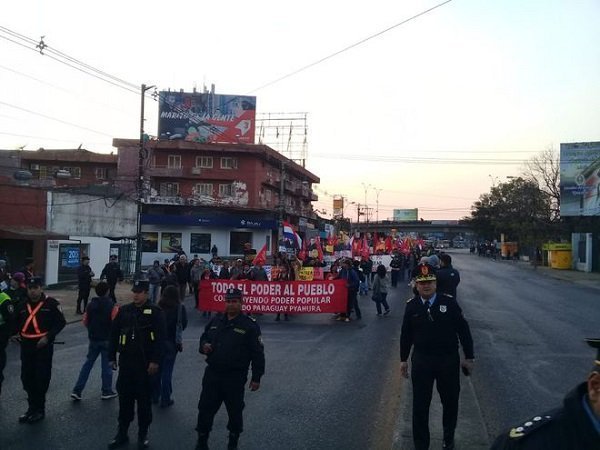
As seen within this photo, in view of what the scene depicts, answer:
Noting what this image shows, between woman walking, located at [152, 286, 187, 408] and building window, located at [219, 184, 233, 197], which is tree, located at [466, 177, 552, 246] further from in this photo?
woman walking, located at [152, 286, 187, 408]

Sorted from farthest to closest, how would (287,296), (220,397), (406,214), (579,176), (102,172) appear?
1. (406,214)
2. (102,172)
3. (579,176)
4. (287,296)
5. (220,397)

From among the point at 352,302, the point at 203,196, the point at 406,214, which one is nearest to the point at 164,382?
the point at 352,302

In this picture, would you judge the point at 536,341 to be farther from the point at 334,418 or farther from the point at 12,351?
the point at 12,351

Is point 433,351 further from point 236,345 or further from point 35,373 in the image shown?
point 35,373

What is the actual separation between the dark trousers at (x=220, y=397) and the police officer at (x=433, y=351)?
1745 mm

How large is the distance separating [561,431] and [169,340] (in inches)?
266

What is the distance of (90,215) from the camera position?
109ft

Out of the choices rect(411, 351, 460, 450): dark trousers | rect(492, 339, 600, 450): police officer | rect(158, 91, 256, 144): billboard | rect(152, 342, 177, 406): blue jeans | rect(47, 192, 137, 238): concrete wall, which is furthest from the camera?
rect(158, 91, 256, 144): billboard

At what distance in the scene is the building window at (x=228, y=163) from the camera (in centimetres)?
6284

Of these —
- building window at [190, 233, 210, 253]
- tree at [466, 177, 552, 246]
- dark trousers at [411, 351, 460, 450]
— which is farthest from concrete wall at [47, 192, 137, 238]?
tree at [466, 177, 552, 246]

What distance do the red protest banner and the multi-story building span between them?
40417 mm

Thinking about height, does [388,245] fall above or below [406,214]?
below

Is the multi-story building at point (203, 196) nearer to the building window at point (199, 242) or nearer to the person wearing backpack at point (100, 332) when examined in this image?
the building window at point (199, 242)

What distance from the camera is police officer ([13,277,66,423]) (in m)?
7.01
